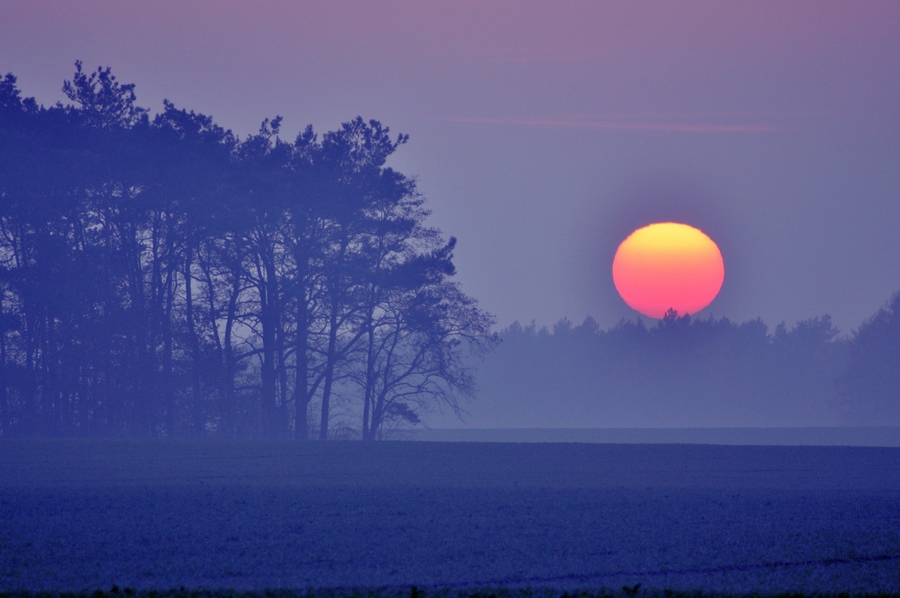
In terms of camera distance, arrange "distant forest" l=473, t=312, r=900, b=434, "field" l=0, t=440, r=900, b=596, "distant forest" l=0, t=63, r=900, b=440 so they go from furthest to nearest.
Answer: "distant forest" l=473, t=312, r=900, b=434 → "distant forest" l=0, t=63, r=900, b=440 → "field" l=0, t=440, r=900, b=596

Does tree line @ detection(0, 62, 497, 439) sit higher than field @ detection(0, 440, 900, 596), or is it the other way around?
tree line @ detection(0, 62, 497, 439)

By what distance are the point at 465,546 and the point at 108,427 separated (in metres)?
35.2

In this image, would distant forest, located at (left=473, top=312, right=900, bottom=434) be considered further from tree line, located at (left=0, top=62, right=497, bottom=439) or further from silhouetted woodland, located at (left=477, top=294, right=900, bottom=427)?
tree line, located at (left=0, top=62, right=497, bottom=439)

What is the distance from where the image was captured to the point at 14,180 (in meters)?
43.3

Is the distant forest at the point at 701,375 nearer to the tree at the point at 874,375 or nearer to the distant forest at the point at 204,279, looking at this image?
the tree at the point at 874,375

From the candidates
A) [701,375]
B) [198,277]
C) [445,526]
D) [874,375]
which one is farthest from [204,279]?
[701,375]

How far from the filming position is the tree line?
146 ft

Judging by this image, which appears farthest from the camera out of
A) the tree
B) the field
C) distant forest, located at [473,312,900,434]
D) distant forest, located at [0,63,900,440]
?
distant forest, located at [473,312,900,434]

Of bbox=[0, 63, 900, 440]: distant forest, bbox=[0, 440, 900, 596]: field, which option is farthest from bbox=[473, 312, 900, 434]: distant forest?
bbox=[0, 440, 900, 596]: field

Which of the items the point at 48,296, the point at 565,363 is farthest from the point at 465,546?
the point at 565,363

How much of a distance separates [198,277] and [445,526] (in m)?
33.0

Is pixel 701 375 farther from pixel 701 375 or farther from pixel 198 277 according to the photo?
pixel 198 277

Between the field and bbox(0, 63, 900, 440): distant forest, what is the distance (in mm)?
17030

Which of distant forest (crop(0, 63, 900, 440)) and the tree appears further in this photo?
the tree
